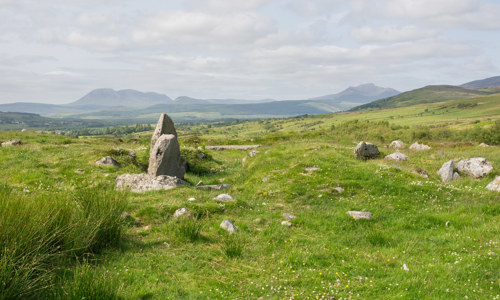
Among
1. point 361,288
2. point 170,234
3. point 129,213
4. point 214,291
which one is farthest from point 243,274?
point 129,213

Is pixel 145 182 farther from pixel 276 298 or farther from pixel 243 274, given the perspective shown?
pixel 276 298

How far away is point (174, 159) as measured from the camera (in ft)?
73.3

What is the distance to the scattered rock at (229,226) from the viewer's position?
1159cm

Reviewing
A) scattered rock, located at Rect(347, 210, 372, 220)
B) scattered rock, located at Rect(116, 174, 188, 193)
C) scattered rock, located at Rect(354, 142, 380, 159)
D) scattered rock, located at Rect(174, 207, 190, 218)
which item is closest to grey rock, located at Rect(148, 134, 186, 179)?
scattered rock, located at Rect(116, 174, 188, 193)

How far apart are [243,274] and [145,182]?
1242 centimetres

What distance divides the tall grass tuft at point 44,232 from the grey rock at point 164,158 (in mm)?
10761

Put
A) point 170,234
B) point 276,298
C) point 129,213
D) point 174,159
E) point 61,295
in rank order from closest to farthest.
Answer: point 61,295 < point 276,298 < point 170,234 < point 129,213 < point 174,159

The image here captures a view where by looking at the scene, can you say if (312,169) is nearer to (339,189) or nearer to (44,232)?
(339,189)

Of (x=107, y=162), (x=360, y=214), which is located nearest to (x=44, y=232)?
(x=360, y=214)

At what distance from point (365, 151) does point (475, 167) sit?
765cm

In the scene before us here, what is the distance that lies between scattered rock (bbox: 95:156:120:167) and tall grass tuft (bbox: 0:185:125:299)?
13.7 m

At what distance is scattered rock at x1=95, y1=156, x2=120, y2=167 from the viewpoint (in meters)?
23.3

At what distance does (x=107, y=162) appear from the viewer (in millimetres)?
23484

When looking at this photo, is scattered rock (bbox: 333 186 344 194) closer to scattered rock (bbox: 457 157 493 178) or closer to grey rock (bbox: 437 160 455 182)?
grey rock (bbox: 437 160 455 182)
